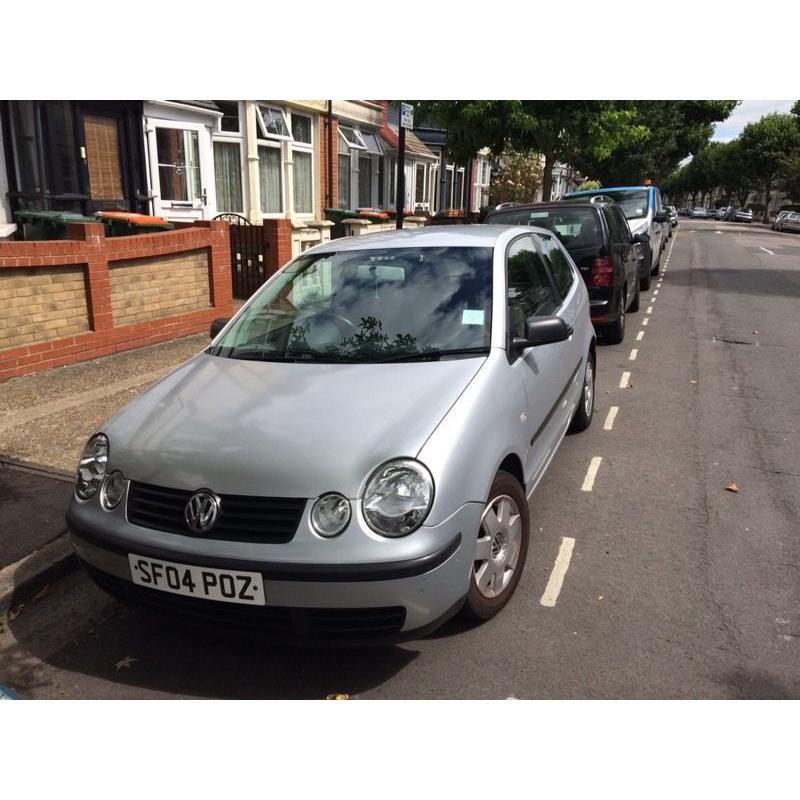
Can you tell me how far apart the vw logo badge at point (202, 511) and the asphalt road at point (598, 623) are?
2.43ft

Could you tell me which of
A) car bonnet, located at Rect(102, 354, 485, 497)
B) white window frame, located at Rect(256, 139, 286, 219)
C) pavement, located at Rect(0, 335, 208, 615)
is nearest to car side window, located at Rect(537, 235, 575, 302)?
car bonnet, located at Rect(102, 354, 485, 497)

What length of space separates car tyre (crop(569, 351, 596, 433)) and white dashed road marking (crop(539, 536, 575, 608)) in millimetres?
1810

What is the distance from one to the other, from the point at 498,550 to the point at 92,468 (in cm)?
185

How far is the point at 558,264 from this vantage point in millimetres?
5312

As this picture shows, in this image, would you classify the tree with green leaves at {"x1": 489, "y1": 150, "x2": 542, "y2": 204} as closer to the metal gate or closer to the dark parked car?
the metal gate

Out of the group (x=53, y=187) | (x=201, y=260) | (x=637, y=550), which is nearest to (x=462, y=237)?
(x=637, y=550)

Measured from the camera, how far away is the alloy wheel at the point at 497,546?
3.08 metres

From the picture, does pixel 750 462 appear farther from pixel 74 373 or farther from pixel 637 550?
pixel 74 373

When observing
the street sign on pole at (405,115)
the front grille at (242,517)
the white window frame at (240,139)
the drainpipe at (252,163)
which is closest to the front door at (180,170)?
the white window frame at (240,139)

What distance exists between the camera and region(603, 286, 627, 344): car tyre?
9398 millimetres

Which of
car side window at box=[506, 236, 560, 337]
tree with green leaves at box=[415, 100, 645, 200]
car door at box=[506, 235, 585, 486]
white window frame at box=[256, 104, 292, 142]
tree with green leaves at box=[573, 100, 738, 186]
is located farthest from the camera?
tree with green leaves at box=[573, 100, 738, 186]

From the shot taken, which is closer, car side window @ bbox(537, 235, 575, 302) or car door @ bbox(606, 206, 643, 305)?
car side window @ bbox(537, 235, 575, 302)

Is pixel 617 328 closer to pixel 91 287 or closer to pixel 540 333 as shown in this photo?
pixel 540 333

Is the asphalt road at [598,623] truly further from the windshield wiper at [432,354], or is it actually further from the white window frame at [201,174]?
the white window frame at [201,174]
